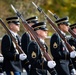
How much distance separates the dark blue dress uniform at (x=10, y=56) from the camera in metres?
12.7

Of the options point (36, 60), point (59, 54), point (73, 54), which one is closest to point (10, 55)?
point (36, 60)

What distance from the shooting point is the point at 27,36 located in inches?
538

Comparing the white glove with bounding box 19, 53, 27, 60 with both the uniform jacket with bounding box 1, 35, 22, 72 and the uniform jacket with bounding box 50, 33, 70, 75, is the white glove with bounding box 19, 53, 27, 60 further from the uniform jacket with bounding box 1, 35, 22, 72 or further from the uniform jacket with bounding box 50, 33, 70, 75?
the uniform jacket with bounding box 50, 33, 70, 75

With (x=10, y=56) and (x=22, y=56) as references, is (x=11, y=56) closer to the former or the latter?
(x=10, y=56)

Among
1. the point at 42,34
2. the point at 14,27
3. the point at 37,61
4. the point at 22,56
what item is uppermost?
the point at 14,27

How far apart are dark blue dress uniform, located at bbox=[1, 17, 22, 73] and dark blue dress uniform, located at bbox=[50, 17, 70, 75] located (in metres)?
0.74

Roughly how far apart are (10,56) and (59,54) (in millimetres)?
1018

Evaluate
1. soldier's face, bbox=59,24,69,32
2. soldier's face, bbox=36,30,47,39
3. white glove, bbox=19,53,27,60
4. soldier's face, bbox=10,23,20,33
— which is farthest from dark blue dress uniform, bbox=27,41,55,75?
soldier's face, bbox=59,24,69,32

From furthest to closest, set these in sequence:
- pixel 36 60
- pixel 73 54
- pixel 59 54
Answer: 1. pixel 73 54
2. pixel 59 54
3. pixel 36 60

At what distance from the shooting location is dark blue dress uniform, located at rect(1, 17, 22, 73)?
1270 cm

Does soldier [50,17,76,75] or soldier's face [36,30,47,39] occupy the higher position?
A: soldier's face [36,30,47,39]

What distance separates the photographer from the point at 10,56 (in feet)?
41.7

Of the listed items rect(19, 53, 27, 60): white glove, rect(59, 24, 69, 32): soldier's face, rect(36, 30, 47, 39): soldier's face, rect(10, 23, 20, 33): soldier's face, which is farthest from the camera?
rect(59, 24, 69, 32): soldier's face

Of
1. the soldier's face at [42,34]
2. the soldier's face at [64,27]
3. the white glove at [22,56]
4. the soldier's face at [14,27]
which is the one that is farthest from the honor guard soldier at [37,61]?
the soldier's face at [64,27]
